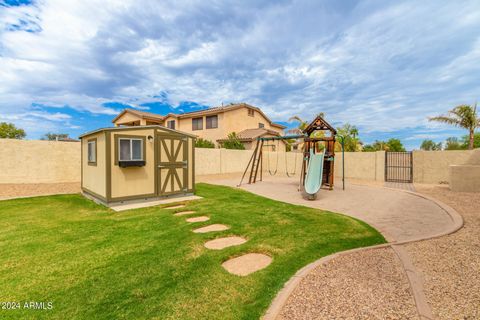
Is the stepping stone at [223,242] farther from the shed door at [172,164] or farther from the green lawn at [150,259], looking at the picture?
the shed door at [172,164]

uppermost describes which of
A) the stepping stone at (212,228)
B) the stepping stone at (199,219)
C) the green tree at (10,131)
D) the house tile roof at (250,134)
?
the green tree at (10,131)

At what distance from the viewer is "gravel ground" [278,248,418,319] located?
86.9 inches

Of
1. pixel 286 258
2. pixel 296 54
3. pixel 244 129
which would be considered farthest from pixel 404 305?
pixel 244 129

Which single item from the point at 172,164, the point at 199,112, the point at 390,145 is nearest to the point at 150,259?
the point at 172,164

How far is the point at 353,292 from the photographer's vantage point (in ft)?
8.45

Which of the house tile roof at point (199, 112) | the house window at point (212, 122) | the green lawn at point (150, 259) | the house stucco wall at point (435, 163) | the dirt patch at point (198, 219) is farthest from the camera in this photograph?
the house window at point (212, 122)

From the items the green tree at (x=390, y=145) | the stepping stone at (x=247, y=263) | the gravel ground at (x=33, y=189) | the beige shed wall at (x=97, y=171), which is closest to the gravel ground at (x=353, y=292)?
the stepping stone at (x=247, y=263)

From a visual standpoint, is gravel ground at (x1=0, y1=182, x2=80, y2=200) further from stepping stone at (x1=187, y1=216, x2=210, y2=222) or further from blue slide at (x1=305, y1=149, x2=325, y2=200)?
blue slide at (x1=305, y1=149, x2=325, y2=200)

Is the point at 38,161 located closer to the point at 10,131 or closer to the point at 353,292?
the point at 353,292

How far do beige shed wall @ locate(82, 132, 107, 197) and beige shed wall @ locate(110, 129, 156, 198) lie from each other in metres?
0.32

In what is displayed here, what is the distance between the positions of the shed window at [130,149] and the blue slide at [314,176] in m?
6.26

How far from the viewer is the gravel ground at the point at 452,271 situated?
89.9 inches

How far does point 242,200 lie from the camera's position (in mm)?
8039

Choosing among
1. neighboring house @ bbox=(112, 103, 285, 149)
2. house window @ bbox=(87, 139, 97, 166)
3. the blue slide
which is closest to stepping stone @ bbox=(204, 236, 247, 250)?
the blue slide
